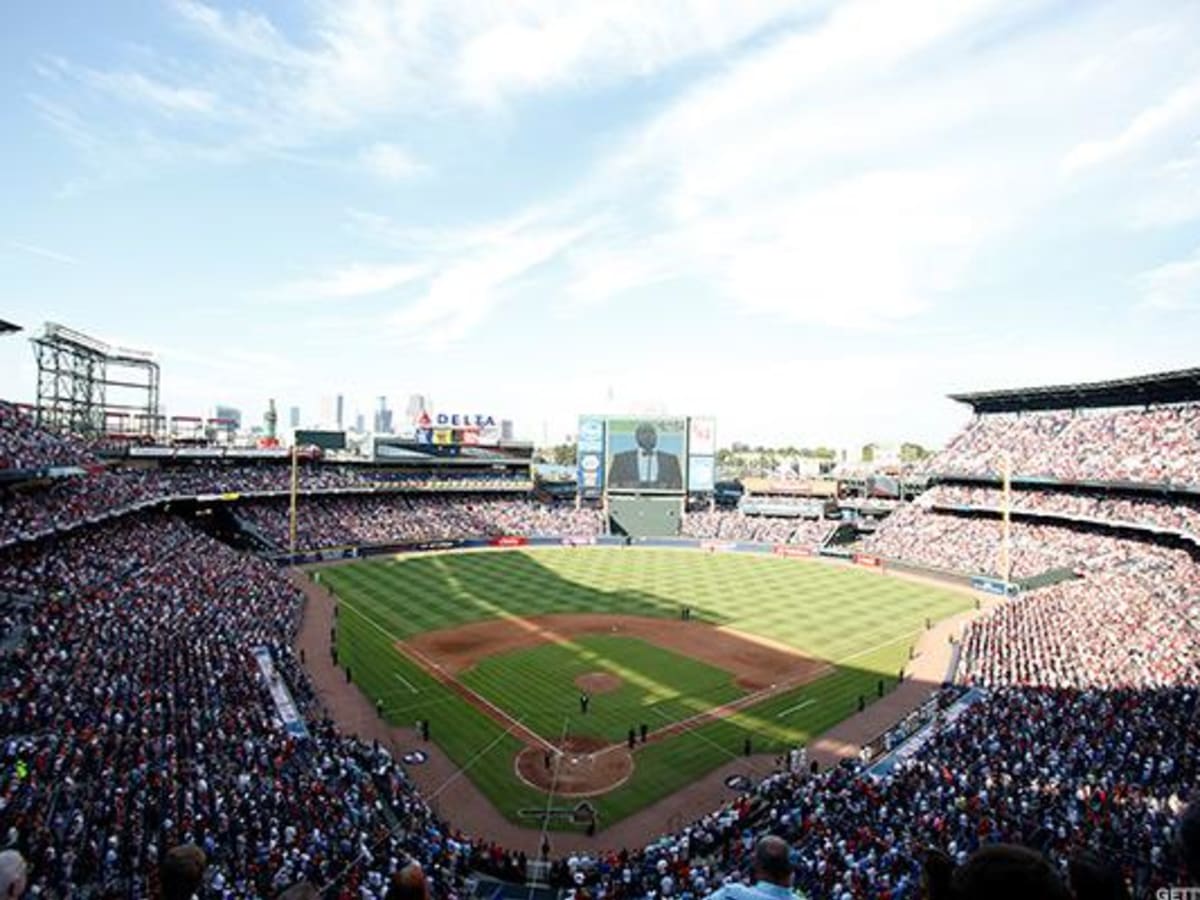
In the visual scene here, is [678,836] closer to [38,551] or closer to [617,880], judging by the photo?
[617,880]

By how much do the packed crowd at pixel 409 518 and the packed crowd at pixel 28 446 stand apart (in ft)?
61.6

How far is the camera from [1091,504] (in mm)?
58750

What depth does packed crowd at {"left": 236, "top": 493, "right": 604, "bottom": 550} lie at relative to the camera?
6438 centimetres

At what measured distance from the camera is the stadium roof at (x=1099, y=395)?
5703 cm

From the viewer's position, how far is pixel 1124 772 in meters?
19.6

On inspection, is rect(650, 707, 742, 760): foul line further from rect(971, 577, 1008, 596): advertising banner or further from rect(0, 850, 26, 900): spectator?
rect(971, 577, 1008, 596): advertising banner

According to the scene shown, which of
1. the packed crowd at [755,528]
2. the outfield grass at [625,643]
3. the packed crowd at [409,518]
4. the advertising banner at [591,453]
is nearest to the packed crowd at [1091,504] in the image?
the packed crowd at [755,528]

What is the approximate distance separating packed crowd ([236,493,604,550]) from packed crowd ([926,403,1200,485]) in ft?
134

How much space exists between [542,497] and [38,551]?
2367 inches

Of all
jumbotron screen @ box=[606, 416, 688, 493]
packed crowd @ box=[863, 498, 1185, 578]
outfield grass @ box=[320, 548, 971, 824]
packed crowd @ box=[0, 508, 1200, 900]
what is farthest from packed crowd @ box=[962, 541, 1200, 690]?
jumbotron screen @ box=[606, 416, 688, 493]

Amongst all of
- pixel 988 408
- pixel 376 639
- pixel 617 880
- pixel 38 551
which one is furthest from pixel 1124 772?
pixel 988 408

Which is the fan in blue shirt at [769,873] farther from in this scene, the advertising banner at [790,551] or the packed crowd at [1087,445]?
the advertising banner at [790,551]

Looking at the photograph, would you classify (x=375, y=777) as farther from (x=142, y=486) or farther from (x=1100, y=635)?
(x=142, y=486)

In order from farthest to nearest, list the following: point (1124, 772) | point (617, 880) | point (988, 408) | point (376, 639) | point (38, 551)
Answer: point (988, 408) → point (376, 639) → point (38, 551) → point (1124, 772) → point (617, 880)
